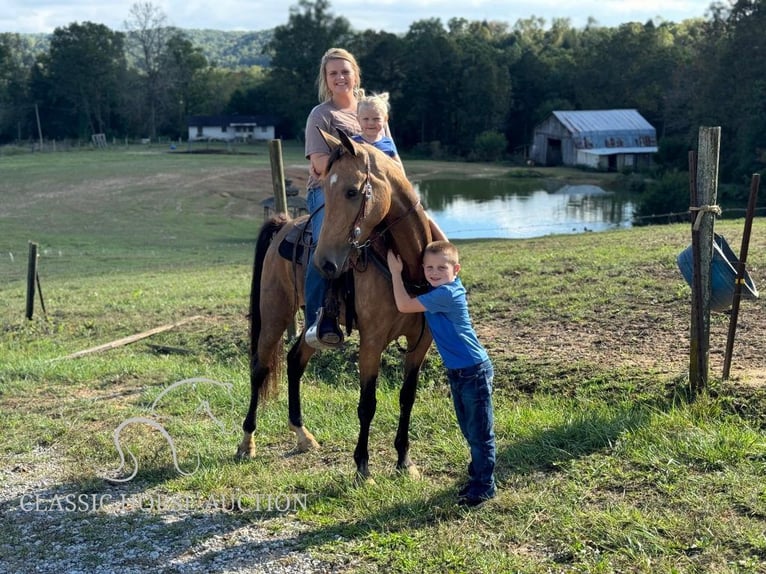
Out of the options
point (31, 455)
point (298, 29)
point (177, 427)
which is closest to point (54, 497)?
point (31, 455)

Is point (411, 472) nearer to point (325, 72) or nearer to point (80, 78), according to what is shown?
point (325, 72)

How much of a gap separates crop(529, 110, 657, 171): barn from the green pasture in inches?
2025

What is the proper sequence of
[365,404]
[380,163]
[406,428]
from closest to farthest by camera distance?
1. [380,163]
2. [365,404]
3. [406,428]

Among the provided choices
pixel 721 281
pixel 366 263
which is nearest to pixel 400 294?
pixel 366 263

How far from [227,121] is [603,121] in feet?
139

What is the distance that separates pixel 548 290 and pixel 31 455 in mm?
6399

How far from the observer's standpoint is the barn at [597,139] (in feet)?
202

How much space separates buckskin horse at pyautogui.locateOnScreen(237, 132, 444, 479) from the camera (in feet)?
14.5

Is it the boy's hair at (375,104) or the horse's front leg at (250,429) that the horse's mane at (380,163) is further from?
the horse's front leg at (250,429)

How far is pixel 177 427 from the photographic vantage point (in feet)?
21.1

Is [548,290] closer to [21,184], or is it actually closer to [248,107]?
[21,184]

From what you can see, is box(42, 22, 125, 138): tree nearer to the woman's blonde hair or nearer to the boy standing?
the woman's blonde hair

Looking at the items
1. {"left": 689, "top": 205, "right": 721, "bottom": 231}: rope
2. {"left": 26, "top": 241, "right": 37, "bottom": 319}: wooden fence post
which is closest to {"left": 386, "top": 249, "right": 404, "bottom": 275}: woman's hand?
{"left": 689, "top": 205, "right": 721, "bottom": 231}: rope

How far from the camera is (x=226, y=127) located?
277ft
